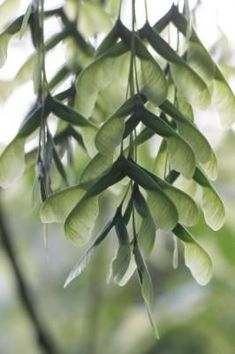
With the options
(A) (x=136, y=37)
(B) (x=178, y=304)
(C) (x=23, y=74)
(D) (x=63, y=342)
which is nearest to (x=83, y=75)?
(A) (x=136, y=37)

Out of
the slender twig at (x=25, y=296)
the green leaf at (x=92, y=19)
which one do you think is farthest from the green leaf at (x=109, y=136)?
the slender twig at (x=25, y=296)

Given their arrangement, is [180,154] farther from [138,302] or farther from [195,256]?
[138,302]

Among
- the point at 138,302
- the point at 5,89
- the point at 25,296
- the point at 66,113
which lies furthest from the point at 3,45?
the point at 138,302

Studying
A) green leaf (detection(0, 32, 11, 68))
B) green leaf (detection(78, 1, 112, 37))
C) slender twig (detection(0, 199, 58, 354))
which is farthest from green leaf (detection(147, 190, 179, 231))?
slender twig (detection(0, 199, 58, 354))

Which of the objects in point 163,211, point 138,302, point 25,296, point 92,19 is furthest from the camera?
point 138,302

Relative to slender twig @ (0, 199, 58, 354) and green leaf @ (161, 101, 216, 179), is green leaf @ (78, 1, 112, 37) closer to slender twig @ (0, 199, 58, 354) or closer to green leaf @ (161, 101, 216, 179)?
green leaf @ (161, 101, 216, 179)

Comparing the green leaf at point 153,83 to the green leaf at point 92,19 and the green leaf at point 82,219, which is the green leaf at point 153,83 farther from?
the green leaf at point 92,19
